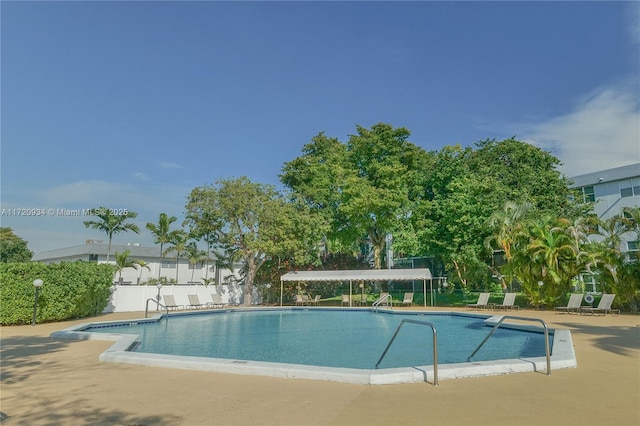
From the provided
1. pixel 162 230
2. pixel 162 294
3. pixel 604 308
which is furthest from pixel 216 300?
pixel 604 308

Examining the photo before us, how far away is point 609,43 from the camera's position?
13.6 metres

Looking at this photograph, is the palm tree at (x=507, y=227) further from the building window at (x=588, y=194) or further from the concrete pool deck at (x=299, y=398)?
the concrete pool deck at (x=299, y=398)

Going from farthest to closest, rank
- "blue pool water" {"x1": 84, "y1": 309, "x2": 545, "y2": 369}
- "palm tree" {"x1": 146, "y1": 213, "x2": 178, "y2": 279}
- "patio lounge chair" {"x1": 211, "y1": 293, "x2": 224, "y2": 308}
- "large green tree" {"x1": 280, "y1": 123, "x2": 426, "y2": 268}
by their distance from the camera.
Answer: "palm tree" {"x1": 146, "y1": 213, "x2": 178, "y2": 279} < "large green tree" {"x1": 280, "y1": 123, "x2": 426, "y2": 268} < "patio lounge chair" {"x1": 211, "y1": 293, "x2": 224, "y2": 308} < "blue pool water" {"x1": 84, "y1": 309, "x2": 545, "y2": 369}

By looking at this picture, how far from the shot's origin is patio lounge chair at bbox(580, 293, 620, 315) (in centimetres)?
1680

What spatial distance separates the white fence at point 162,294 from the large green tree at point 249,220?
2522 millimetres

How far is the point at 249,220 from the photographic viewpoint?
26.8m

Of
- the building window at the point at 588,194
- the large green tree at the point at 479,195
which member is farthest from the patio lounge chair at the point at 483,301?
the building window at the point at 588,194

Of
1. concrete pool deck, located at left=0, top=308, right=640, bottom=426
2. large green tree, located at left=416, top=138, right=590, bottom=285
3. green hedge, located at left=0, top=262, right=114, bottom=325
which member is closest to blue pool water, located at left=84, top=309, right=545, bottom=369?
green hedge, located at left=0, top=262, right=114, bottom=325

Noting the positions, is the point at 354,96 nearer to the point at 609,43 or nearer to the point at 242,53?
the point at 242,53

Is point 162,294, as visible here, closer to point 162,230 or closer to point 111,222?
point 162,230

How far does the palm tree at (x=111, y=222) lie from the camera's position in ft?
129

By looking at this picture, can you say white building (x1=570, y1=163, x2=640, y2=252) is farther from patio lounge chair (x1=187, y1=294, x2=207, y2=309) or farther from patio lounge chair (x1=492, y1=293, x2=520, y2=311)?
patio lounge chair (x1=187, y1=294, x2=207, y2=309)

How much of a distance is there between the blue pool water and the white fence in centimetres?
490

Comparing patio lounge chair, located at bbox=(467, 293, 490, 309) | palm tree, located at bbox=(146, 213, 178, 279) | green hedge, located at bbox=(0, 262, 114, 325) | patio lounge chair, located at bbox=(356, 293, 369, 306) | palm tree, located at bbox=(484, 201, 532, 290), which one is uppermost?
palm tree, located at bbox=(146, 213, 178, 279)
